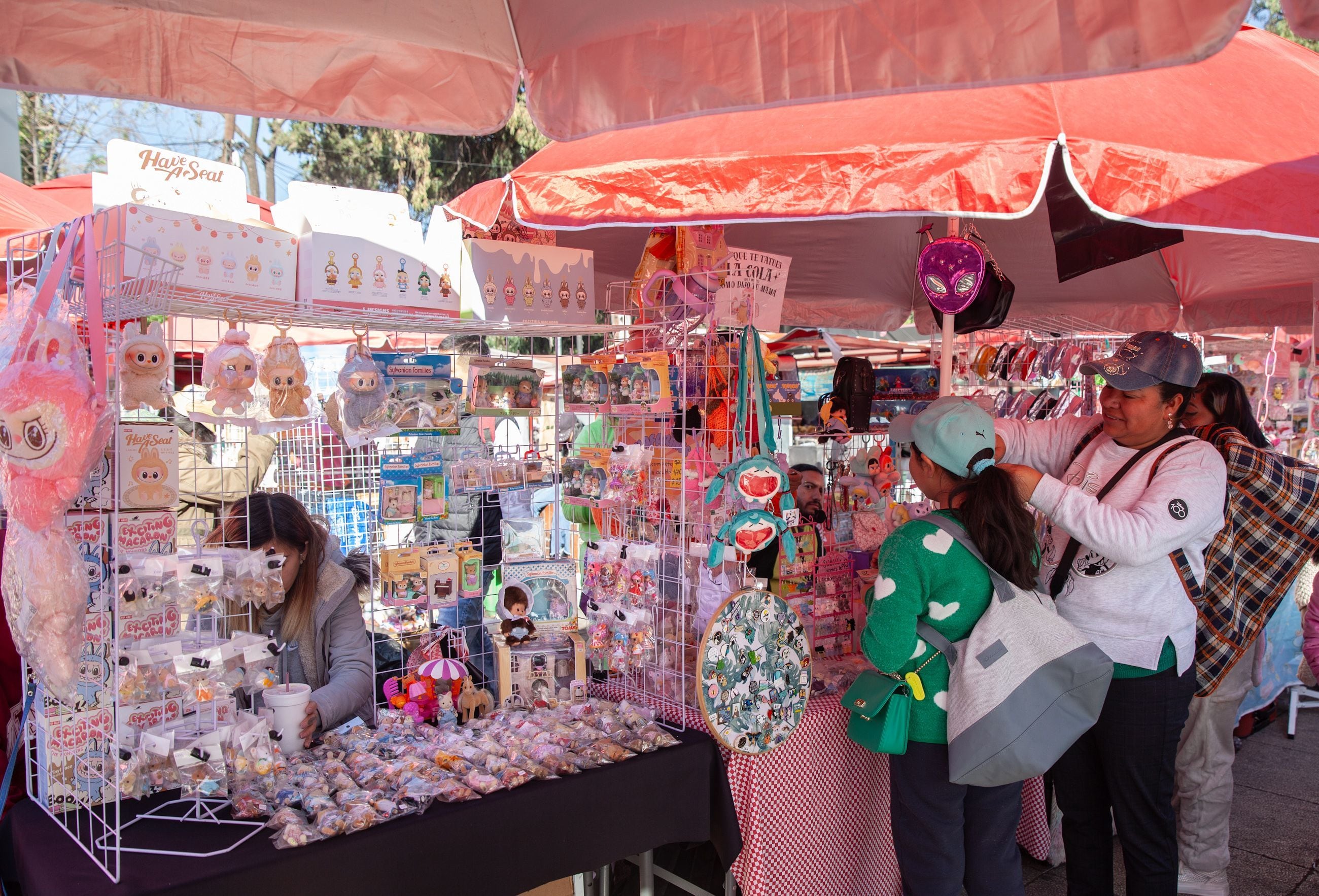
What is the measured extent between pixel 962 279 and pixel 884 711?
4.83 feet

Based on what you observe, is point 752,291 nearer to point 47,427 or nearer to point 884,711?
point 884,711

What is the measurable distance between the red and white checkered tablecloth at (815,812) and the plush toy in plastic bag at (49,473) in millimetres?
1562

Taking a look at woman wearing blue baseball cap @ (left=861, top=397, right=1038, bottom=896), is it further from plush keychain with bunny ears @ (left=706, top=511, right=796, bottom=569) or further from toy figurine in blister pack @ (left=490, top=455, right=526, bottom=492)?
toy figurine in blister pack @ (left=490, top=455, right=526, bottom=492)

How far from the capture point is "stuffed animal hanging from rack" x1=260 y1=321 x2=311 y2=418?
7.14 ft

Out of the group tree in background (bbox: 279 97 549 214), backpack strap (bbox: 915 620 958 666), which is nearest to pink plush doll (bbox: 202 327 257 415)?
backpack strap (bbox: 915 620 958 666)

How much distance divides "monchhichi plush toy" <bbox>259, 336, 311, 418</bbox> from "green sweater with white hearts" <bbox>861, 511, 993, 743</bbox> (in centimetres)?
157

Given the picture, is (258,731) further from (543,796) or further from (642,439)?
(642,439)

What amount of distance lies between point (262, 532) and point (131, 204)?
95 centimetres

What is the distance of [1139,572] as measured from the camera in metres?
2.37

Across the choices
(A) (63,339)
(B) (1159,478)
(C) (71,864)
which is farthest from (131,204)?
(B) (1159,478)

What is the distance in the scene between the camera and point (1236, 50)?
8.45ft

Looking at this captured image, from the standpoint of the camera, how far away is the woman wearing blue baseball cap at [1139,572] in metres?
2.28

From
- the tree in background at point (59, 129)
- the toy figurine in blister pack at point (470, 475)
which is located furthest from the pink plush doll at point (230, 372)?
the tree in background at point (59, 129)

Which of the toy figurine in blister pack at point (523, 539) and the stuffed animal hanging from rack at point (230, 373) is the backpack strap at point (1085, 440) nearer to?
the toy figurine in blister pack at point (523, 539)
